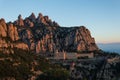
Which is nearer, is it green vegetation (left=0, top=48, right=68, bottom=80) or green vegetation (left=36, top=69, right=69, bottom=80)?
green vegetation (left=0, top=48, right=68, bottom=80)

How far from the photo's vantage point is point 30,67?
180 metres

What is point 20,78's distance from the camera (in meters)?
160

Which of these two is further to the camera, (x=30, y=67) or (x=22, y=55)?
(x=22, y=55)

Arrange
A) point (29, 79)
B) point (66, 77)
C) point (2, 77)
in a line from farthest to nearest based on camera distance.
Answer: point (66, 77), point (29, 79), point (2, 77)

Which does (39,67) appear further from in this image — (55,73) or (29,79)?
(29,79)

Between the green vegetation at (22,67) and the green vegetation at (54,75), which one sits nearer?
the green vegetation at (22,67)

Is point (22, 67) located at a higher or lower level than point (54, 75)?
higher

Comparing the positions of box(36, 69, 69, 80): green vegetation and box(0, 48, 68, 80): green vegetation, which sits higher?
box(0, 48, 68, 80): green vegetation

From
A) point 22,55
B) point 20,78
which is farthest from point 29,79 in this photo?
point 22,55

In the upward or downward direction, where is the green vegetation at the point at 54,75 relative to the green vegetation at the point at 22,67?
downward

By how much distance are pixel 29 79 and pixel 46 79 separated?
9341mm

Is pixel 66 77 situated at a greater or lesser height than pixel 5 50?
lesser

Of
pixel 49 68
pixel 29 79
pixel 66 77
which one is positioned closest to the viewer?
pixel 29 79

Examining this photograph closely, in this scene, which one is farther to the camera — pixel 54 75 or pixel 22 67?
pixel 54 75
